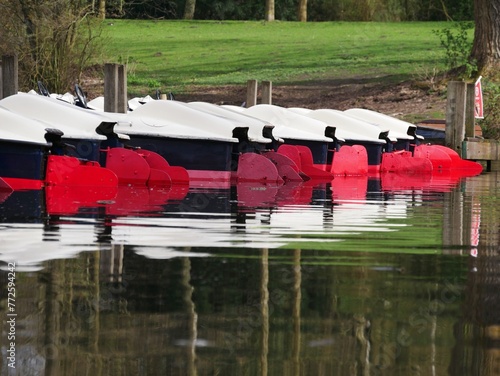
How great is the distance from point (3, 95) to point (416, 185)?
7.90 metres

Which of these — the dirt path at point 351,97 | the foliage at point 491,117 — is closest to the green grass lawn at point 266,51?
the dirt path at point 351,97

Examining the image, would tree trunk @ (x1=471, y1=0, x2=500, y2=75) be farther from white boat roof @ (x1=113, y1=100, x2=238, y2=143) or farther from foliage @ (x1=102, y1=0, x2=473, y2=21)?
foliage @ (x1=102, y1=0, x2=473, y2=21)

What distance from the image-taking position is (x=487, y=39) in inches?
1566

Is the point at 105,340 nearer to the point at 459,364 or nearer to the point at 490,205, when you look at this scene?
the point at 459,364

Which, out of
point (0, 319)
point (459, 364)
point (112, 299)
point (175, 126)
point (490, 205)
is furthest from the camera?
point (175, 126)

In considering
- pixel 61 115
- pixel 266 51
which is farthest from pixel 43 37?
pixel 266 51

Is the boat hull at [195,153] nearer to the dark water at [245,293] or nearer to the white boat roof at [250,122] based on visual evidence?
the white boat roof at [250,122]

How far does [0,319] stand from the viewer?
6957mm

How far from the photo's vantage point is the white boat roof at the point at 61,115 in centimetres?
2080

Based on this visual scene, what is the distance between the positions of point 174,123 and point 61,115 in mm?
2214

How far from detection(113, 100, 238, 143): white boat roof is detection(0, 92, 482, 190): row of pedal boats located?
16 millimetres

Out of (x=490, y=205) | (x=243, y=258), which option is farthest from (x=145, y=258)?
(x=490, y=205)

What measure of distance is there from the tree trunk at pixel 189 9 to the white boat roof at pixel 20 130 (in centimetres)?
5821

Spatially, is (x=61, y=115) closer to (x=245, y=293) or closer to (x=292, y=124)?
(x=292, y=124)
